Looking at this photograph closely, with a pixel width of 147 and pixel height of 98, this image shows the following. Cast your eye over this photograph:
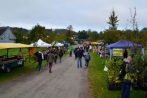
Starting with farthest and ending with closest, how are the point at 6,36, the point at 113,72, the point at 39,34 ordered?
the point at 6,36 → the point at 39,34 → the point at 113,72

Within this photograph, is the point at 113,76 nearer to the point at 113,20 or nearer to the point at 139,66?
the point at 139,66

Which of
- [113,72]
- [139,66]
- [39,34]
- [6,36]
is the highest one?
[6,36]

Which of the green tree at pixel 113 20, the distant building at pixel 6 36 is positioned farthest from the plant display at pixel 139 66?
the distant building at pixel 6 36

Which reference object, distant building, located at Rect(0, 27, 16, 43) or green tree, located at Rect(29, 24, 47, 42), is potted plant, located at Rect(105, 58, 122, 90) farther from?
distant building, located at Rect(0, 27, 16, 43)

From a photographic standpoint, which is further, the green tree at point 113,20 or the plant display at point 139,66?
the green tree at point 113,20

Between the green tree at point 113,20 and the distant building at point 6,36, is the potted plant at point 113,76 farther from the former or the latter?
the distant building at point 6,36

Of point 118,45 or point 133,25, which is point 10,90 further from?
point 118,45

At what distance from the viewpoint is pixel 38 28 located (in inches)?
3046

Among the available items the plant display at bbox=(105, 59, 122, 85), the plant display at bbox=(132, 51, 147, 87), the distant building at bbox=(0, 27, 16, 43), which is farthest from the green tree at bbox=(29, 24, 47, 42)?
the plant display at bbox=(132, 51, 147, 87)

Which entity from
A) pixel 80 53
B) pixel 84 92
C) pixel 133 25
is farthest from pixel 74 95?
pixel 80 53

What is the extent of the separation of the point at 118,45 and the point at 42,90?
35.9 ft

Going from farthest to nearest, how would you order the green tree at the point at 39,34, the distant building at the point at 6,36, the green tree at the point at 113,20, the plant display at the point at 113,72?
the distant building at the point at 6,36 < the green tree at the point at 39,34 < the green tree at the point at 113,20 < the plant display at the point at 113,72

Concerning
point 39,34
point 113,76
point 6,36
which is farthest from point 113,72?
point 6,36

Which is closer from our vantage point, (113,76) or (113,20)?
(113,76)
